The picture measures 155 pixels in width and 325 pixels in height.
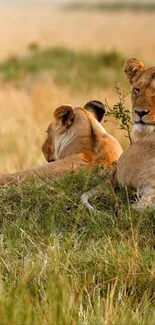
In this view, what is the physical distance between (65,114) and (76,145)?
1.18ft

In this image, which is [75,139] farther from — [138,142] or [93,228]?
[93,228]

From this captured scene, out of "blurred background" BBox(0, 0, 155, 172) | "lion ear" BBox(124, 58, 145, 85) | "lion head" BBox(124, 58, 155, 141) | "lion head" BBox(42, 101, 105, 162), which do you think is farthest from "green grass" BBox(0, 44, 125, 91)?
"lion head" BBox(124, 58, 155, 141)

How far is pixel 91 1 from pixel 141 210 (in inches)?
2798

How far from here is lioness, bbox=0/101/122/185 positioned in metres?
5.83

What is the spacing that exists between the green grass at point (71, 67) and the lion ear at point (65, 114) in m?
8.63

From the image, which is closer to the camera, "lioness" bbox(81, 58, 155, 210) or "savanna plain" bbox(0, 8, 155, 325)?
"savanna plain" bbox(0, 8, 155, 325)

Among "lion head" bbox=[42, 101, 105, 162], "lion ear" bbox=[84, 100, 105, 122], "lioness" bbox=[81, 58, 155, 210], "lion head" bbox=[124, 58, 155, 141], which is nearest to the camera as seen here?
"lioness" bbox=[81, 58, 155, 210]

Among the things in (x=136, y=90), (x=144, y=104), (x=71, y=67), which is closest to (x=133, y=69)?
(x=136, y=90)

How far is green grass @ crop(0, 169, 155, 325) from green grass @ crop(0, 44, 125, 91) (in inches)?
391

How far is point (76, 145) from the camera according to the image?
6.16 meters

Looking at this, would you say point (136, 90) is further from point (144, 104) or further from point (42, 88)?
point (42, 88)

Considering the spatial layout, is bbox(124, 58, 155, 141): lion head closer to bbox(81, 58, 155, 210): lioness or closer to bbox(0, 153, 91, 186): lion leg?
bbox(81, 58, 155, 210): lioness

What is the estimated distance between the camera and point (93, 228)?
15.9 feet

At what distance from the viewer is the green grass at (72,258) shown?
3.61 meters
